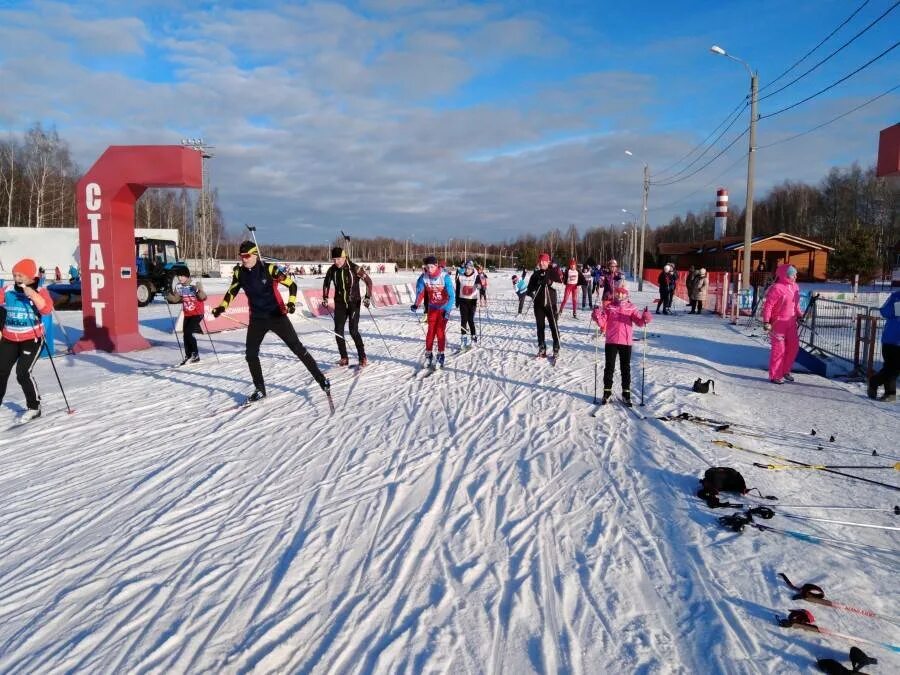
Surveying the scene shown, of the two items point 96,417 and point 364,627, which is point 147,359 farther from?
point 364,627

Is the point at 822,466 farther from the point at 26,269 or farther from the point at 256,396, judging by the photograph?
the point at 26,269

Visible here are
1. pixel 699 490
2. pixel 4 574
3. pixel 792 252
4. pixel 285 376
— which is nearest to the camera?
pixel 4 574

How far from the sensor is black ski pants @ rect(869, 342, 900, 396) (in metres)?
7.36

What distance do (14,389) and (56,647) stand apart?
7.22 meters

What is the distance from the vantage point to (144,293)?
22.8 metres

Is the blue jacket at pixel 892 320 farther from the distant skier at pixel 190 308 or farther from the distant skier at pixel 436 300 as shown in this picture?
the distant skier at pixel 190 308

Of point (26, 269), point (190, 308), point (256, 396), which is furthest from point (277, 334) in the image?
point (190, 308)

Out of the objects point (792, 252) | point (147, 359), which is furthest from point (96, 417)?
point (792, 252)

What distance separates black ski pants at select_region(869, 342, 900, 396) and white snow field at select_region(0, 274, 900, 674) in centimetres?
38

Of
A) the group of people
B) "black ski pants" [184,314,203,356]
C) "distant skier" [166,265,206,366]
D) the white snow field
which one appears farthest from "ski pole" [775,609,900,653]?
"black ski pants" [184,314,203,356]

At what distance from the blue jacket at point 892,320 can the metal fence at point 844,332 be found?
862 millimetres

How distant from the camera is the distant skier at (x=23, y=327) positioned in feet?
20.9

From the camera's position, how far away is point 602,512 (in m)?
4.00

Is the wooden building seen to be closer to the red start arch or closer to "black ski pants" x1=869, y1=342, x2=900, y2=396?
"black ski pants" x1=869, y1=342, x2=900, y2=396
